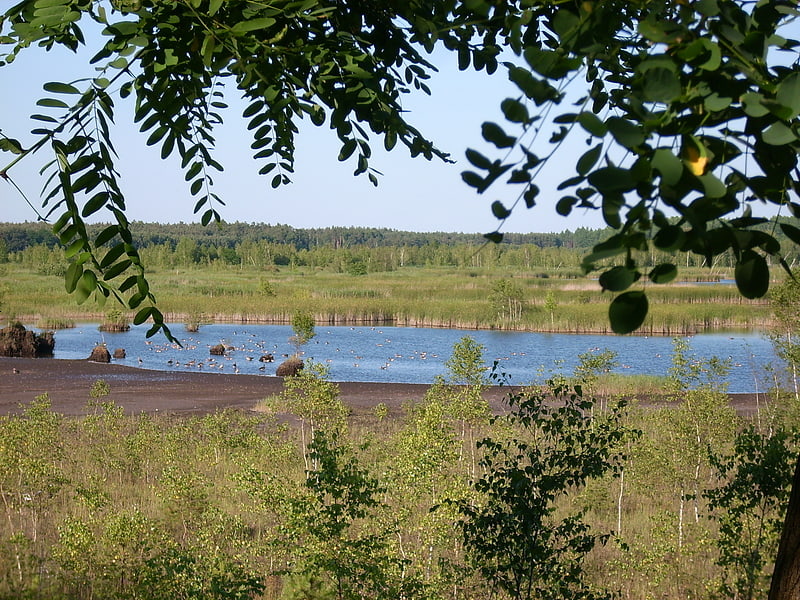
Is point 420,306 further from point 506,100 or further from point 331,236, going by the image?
point 331,236

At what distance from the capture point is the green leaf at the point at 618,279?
0.89m

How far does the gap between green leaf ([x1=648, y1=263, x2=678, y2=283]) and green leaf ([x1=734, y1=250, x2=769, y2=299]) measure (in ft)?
0.26

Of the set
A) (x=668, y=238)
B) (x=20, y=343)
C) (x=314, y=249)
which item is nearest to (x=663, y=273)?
(x=668, y=238)

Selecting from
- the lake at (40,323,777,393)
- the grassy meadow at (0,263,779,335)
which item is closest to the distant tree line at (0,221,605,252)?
the grassy meadow at (0,263,779,335)

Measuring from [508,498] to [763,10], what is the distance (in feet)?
14.7

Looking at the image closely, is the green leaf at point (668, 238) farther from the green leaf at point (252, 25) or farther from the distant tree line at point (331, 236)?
the distant tree line at point (331, 236)

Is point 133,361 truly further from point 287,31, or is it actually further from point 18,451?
point 287,31

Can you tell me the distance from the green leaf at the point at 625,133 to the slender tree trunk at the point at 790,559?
1.32 m

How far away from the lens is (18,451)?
1038 cm

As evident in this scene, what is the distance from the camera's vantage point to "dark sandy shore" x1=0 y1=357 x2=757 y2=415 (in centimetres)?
2262

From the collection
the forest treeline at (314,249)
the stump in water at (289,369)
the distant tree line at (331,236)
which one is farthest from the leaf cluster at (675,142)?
the distant tree line at (331,236)

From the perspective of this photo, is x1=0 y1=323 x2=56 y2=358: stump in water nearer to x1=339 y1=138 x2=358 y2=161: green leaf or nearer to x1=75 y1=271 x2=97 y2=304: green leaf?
x1=339 y1=138 x2=358 y2=161: green leaf

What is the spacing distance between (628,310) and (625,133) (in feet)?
0.63

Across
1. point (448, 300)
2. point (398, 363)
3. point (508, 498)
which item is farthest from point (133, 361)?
point (508, 498)
